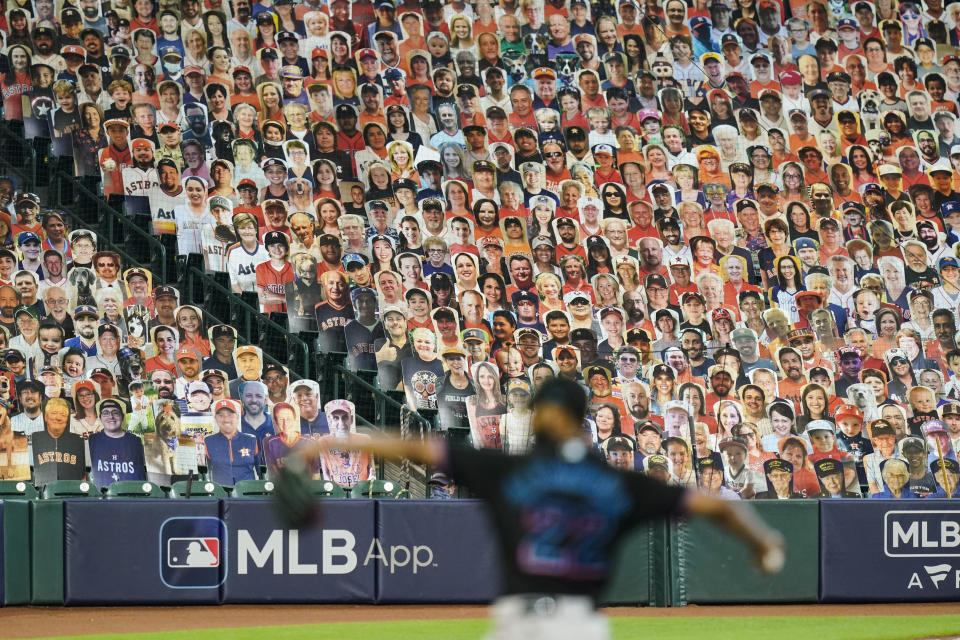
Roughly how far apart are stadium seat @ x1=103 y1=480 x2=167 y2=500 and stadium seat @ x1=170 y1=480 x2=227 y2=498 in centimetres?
15

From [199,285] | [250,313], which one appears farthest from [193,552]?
[199,285]

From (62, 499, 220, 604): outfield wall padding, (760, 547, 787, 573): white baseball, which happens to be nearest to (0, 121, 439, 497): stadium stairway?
(62, 499, 220, 604): outfield wall padding

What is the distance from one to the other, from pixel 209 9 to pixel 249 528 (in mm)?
9395

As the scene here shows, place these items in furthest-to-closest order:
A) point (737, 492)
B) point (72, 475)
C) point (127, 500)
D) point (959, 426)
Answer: point (959, 426) → point (737, 492) → point (72, 475) → point (127, 500)

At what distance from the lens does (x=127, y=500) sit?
531 inches

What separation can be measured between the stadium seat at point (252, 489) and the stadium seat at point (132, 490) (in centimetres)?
77

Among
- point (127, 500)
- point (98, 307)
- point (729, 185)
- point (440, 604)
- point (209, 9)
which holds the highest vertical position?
point (209, 9)

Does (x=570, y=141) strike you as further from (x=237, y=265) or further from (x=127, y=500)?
(x=127, y=500)

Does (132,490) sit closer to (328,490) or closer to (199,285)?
(328,490)

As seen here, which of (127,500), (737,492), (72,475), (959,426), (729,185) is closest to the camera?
(127,500)

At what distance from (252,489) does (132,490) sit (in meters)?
1.18

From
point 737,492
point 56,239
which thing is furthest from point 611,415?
point 56,239

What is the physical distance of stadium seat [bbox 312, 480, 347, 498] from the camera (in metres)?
14.4

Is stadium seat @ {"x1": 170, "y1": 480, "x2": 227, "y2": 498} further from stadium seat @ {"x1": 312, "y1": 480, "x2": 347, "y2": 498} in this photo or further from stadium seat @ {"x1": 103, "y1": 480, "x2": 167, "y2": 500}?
stadium seat @ {"x1": 312, "y1": 480, "x2": 347, "y2": 498}
